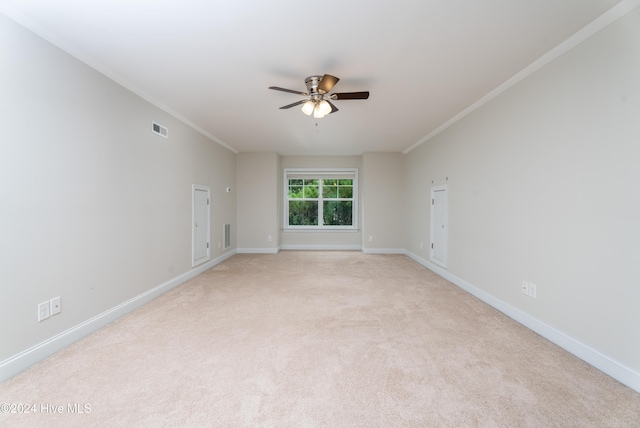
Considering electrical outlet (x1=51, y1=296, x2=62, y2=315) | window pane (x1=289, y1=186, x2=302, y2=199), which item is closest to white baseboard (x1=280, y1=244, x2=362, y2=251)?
window pane (x1=289, y1=186, x2=302, y2=199)

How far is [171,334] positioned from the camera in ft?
7.96

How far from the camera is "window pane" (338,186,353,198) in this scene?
7133 mm

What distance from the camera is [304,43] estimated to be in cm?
222

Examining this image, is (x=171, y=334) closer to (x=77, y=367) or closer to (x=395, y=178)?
(x=77, y=367)

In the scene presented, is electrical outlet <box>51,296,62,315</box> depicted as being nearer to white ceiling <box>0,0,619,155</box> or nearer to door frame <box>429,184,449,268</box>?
white ceiling <box>0,0,619,155</box>

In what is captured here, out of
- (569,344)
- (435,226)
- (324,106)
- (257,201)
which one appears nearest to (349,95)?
(324,106)

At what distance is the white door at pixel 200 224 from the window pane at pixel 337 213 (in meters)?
3.14

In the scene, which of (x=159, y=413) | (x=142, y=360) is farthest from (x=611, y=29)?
(x=142, y=360)

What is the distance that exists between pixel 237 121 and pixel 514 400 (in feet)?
14.4

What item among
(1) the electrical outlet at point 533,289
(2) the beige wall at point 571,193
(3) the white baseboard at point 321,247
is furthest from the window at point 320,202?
(1) the electrical outlet at point 533,289

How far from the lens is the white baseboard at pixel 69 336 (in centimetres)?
182

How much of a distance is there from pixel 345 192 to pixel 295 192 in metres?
1.34

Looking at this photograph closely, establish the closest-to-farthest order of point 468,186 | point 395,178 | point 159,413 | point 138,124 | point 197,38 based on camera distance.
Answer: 1. point 159,413
2. point 197,38
3. point 138,124
4. point 468,186
5. point 395,178

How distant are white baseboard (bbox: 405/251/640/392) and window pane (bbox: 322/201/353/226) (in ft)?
12.8
